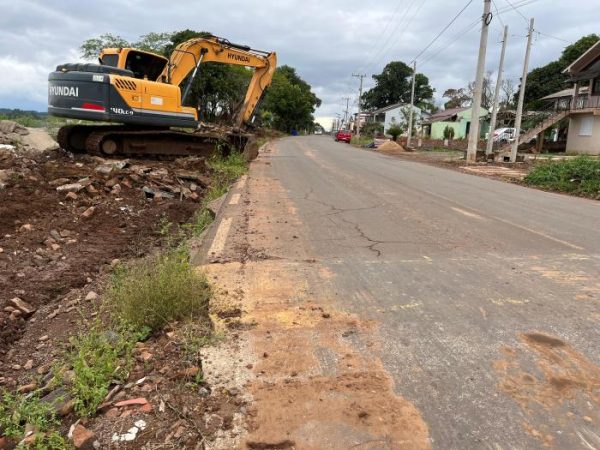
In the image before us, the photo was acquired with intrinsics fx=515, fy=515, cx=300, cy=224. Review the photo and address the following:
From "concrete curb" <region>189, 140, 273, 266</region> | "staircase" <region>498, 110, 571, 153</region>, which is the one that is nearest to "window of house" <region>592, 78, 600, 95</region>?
"staircase" <region>498, 110, 571, 153</region>

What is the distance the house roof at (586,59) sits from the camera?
3703 cm

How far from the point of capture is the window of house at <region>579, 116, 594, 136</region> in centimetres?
3825

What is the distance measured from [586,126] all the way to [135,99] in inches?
1423

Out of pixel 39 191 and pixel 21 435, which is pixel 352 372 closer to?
pixel 21 435

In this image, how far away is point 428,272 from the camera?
18.8ft

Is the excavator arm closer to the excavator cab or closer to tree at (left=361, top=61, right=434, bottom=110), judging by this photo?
the excavator cab

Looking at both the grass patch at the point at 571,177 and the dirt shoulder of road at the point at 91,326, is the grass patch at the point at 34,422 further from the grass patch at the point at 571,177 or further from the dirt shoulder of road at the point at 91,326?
the grass patch at the point at 571,177

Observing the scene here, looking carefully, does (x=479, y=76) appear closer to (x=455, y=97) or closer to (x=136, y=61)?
(x=136, y=61)

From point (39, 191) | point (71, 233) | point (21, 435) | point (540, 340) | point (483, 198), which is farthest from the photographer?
point (483, 198)

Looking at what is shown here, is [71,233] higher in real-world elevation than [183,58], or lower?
lower

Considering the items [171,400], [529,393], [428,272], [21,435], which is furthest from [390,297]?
[21,435]

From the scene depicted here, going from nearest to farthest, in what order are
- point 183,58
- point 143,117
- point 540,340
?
point 540,340 < point 143,117 < point 183,58

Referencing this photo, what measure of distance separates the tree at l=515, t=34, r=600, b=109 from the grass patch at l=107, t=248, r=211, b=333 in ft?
224

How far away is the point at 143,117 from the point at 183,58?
8.89ft
